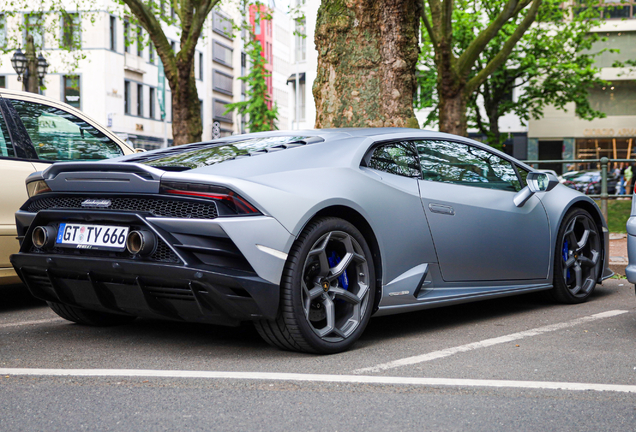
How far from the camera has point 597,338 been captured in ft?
15.5

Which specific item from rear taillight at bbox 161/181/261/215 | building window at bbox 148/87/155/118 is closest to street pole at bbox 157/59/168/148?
building window at bbox 148/87/155/118

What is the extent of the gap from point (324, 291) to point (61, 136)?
2986 mm

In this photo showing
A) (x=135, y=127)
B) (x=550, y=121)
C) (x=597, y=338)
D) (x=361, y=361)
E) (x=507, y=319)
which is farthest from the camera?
(x=135, y=127)

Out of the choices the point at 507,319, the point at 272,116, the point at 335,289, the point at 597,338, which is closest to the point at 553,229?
the point at 507,319

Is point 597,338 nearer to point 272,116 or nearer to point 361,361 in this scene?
point 361,361

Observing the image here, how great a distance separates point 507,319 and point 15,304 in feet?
12.0

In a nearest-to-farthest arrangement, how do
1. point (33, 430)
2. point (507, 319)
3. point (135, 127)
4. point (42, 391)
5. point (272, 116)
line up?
point (33, 430), point (42, 391), point (507, 319), point (135, 127), point (272, 116)

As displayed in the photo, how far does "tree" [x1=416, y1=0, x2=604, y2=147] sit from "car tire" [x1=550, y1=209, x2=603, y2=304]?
27.7 meters

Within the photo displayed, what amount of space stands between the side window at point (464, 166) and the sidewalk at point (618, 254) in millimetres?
2949

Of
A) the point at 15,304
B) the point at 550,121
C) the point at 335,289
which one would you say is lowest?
the point at 15,304

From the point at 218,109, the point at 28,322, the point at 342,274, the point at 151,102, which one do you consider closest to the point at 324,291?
the point at 342,274

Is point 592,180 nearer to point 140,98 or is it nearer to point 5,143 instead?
point 5,143

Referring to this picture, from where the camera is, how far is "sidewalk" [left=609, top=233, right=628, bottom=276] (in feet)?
26.9

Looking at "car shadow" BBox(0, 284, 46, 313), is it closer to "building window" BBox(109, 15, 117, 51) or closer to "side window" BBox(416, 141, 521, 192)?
"side window" BBox(416, 141, 521, 192)
